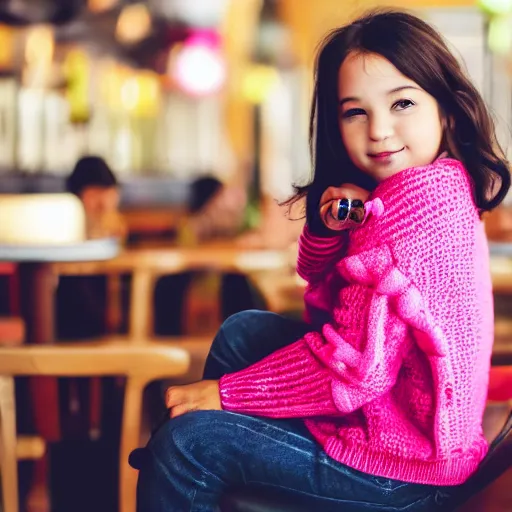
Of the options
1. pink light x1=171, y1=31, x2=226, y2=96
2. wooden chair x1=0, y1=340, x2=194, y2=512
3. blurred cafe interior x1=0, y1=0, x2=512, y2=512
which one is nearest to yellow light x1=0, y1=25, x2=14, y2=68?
blurred cafe interior x1=0, y1=0, x2=512, y2=512

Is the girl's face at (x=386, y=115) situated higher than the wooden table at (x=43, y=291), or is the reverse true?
the girl's face at (x=386, y=115)

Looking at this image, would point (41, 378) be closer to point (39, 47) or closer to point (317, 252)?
point (317, 252)

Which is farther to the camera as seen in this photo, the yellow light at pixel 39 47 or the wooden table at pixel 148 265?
the yellow light at pixel 39 47

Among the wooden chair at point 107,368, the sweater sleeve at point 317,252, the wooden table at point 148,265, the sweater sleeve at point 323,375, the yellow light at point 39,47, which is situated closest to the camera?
the sweater sleeve at point 323,375

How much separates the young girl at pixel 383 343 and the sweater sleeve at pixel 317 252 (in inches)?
1.7

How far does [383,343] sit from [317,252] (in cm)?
20

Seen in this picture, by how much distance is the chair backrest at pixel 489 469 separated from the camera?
36.4 inches

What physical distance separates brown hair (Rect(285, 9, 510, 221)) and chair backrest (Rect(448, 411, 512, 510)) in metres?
0.29

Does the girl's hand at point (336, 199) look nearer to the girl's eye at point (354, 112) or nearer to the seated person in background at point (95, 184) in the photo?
the girl's eye at point (354, 112)

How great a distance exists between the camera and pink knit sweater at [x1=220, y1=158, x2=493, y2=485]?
2.75 feet

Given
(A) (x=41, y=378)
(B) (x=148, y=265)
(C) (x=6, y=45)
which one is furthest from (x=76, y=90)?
(A) (x=41, y=378)

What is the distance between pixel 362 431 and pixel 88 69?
379 inches

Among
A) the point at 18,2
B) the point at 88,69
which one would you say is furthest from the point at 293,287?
the point at 88,69

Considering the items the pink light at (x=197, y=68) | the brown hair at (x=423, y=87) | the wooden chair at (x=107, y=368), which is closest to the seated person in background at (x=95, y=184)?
the wooden chair at (x=107, y=368)
